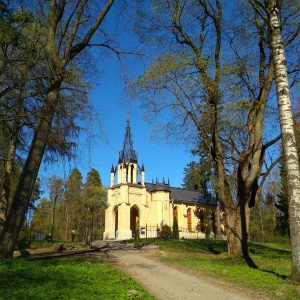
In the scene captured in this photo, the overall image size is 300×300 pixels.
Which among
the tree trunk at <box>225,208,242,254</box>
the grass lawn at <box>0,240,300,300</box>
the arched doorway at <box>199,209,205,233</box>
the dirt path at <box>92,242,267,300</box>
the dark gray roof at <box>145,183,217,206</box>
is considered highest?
the dark gray roof at <box>145,183,217,206</box>

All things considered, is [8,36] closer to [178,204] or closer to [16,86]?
[16,86]

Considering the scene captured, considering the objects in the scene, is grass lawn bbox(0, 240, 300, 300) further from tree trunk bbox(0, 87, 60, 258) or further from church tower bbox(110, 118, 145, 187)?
church tower bbox(110, 118, 145, 187)

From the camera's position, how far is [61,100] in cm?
821

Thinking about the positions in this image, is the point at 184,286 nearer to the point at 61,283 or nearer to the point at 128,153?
the point at 61,283

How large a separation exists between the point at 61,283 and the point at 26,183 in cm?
300

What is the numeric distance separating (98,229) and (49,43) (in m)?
49.1

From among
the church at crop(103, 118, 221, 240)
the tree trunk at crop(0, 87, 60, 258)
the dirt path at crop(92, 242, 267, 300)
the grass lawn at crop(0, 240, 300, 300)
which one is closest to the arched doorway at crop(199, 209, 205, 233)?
the church at crop(103, 118, 221, 240)

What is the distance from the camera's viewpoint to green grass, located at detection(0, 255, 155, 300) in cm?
512

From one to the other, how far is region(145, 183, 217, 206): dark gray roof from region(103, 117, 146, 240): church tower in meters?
3.21

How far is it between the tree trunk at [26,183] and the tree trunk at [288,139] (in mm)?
5538

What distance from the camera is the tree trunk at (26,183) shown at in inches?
308

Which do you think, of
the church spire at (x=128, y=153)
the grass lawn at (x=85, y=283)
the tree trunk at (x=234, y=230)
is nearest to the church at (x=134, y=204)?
the church spire at (x=128, y=153)

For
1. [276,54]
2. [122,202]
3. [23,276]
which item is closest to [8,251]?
[23,276]

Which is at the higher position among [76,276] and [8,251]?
[8,251]
